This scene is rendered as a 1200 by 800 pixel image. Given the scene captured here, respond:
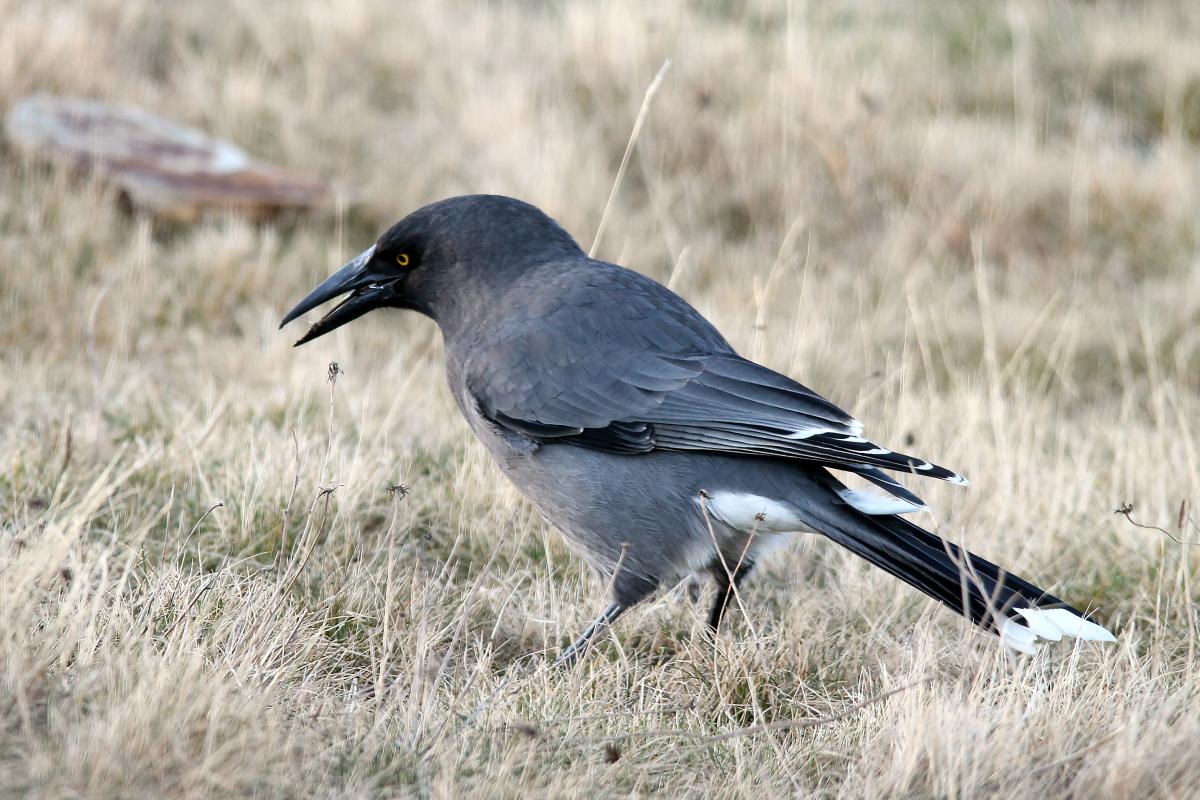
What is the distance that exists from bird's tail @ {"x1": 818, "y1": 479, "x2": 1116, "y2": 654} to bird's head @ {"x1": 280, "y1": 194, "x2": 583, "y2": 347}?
1.25m

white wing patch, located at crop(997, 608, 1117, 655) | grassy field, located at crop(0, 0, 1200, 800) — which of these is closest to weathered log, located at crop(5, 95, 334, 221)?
grassy field, located at crop(0, 0, 1200, 800)

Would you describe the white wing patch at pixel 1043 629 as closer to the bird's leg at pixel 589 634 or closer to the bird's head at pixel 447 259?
the bird's leg at pixel 589 634

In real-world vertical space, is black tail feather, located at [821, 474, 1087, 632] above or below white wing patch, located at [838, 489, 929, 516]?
below

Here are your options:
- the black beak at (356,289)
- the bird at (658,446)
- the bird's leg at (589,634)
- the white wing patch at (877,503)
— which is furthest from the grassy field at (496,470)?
the black beak at (356,289)

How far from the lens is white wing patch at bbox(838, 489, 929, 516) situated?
3.34 metres

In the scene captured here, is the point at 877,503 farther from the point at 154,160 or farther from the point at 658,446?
the point at 154,160

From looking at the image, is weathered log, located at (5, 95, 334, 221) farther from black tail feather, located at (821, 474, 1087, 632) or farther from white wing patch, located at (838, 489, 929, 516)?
black tail feather, located at (821, 474, 1087, 632)

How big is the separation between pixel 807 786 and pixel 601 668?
2.11 feet

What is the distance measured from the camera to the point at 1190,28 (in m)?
9.88

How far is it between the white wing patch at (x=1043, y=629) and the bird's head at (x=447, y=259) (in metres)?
1.74

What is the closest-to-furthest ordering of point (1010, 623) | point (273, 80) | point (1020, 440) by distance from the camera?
point (1010, 623) < point (1020, 440) < point (273, 80)

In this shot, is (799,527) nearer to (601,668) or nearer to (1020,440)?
(601,668)

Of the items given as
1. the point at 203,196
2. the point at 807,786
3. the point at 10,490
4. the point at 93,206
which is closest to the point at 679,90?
the point at 203,196

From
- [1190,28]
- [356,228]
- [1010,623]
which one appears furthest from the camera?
[1190,28]
